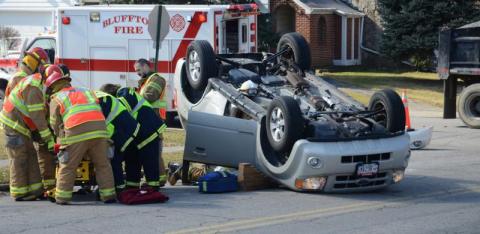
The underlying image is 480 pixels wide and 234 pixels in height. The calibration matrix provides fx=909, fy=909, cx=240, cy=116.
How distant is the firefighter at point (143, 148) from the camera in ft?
35.2

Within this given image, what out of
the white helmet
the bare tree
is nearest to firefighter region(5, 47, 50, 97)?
the white helmet

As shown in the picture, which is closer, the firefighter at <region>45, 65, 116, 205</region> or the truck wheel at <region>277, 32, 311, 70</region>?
the firefighter at <region>45, 65, 116, 205</region>

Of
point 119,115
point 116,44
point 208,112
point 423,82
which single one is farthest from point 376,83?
point 119,115

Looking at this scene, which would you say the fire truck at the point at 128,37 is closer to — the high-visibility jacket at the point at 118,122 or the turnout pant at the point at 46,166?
the turnout pant at the point at 46,166

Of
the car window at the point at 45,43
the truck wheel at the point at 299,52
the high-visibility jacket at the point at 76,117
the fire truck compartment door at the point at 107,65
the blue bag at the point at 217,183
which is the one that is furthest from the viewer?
the car window at the point at 45,43

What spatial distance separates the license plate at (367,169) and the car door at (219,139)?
1401 millimetres

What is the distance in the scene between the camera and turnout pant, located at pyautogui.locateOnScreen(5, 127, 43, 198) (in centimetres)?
1056

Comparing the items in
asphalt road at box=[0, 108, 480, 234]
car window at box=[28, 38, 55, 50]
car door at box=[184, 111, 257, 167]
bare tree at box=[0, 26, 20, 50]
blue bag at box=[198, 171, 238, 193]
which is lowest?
asphalt road at box=[0, 108, 480, 234]

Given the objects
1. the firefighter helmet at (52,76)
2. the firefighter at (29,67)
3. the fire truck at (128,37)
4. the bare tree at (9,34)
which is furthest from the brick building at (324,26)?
the firefighter helmet at (52,76)

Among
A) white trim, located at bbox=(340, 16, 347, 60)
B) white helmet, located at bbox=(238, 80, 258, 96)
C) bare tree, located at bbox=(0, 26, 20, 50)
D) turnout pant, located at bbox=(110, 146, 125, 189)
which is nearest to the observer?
turnout pant, located at bbox=(110, 146, 125, 189)

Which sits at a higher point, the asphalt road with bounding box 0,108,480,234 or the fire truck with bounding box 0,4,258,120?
the fire truck with bounding box 0,4,258,120

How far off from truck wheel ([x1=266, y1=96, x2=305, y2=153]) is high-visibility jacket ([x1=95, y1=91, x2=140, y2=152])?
5.29 ft

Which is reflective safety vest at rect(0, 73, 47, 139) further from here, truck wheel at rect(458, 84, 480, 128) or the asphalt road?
truck wheel at rect(458, 84, 480, 128)

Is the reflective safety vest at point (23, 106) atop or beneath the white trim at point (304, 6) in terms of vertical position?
beneath
